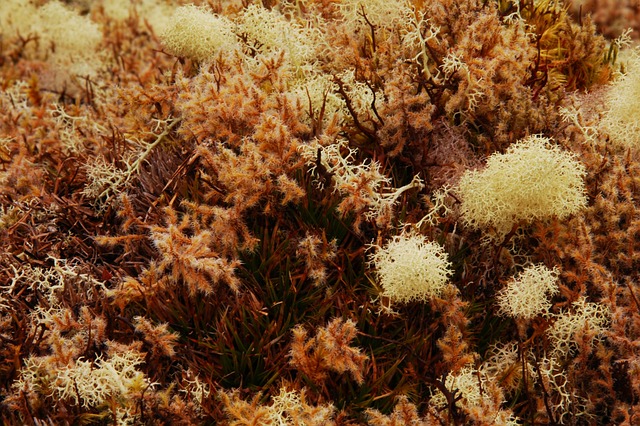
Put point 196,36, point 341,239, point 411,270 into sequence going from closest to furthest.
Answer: point 411,270
point 341,239
point 196,36

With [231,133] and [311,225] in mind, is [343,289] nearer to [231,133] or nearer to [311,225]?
[311,225]

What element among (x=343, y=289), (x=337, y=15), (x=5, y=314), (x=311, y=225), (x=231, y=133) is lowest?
(x=5, y=314)

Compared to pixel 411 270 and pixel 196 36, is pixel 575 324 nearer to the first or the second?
pixel 411 270

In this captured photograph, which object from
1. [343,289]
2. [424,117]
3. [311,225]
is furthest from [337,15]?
[343,289]

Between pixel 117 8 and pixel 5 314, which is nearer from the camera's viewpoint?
pixel 5 314

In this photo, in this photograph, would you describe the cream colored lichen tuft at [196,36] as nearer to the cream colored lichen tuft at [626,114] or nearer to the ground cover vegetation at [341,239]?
the ground cover vegetation at [341,239]

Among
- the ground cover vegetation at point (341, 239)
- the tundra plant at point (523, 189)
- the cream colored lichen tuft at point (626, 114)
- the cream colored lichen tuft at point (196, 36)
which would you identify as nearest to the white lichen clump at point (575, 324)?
the ground cover vegetation at point (341, 239)

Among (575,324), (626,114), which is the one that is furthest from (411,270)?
(626,114)
